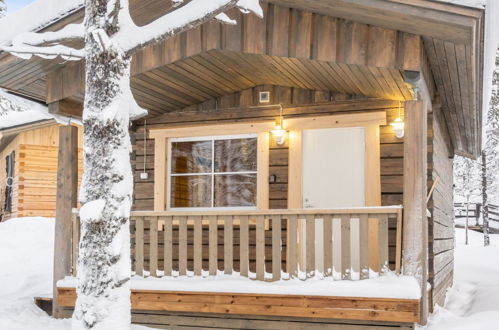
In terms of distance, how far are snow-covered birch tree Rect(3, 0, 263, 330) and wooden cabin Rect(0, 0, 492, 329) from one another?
1919 mm

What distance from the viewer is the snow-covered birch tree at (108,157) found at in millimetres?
3867

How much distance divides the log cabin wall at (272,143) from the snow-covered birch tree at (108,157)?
3654 mm

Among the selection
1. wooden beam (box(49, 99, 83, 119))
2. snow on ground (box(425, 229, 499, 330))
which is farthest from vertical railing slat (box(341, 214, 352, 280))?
wooden beam (box(49, 99, 83, 119))

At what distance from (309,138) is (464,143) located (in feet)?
20.0

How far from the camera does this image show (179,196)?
27.5ft

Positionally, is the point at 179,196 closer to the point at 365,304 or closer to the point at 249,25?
the point at 249,25

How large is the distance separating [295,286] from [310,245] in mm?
460

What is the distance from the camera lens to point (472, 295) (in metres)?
11.2

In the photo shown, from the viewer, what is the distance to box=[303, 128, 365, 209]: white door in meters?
7.33

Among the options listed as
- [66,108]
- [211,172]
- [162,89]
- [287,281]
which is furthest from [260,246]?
[66,108]

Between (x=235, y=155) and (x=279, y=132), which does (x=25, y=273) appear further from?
(x=279, y=132)

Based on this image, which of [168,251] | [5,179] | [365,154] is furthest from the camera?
[5,179]

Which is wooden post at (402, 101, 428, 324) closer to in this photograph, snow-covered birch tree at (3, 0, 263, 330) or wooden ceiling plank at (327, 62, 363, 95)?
wooden ceiling plank at (327, 62, 363, 95)

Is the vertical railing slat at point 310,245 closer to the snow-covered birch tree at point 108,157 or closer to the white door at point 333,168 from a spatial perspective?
the white door at point 333,168
